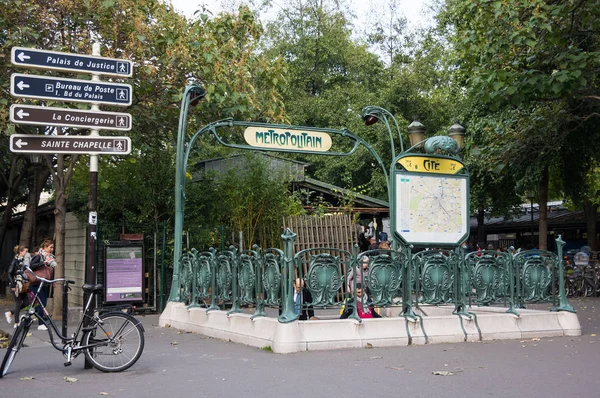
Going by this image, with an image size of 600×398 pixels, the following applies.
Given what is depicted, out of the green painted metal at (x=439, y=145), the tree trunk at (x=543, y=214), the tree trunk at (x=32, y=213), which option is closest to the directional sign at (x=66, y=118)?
the green painted metal at (x=439, y=145)

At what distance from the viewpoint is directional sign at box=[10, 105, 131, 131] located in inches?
353

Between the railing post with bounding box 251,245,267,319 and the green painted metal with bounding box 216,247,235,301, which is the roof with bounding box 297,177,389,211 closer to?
the green painted metal with bounding box 216,247,235,301

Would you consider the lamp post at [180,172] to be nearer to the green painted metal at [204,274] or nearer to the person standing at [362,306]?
the green painted metal at [204,274]

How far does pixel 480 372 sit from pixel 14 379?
575cm

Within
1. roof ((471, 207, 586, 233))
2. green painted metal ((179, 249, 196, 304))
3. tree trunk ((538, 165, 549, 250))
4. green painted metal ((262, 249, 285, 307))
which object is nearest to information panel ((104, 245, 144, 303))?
green painted metal ((179, 249, 196, 304))

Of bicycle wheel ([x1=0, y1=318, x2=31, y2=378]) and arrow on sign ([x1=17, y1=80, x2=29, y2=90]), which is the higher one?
arrow on sign ([x1=17, y1=80, x2=29, y2=90])

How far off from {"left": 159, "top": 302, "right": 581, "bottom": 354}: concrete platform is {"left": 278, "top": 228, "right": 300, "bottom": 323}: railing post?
123mm

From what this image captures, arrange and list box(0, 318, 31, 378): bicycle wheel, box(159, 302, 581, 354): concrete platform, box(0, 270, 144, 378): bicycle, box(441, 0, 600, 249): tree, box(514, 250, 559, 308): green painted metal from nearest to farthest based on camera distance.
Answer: box(0, 318, 31, 378): bicycle wheel, box(0, 270, 144, 378): bicycle, box(159, 302, 581, 354): concrete platform, box(514, 250, 559, 308): green painted metal, box(441, 0, 600, 249): tree

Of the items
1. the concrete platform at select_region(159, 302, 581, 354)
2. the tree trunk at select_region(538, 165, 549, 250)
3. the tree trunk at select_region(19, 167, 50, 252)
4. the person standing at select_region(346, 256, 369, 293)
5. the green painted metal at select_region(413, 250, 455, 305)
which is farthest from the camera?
the tree trunk at select_region(538, 165, 549, 250)

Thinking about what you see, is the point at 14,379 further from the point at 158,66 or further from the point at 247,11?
the point at 247,11

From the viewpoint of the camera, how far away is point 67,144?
30.5 feet

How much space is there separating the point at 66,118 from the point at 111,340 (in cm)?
303

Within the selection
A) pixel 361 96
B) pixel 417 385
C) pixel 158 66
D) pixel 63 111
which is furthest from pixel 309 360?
pixel 361 96

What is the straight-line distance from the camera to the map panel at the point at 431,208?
1280 centimetres
